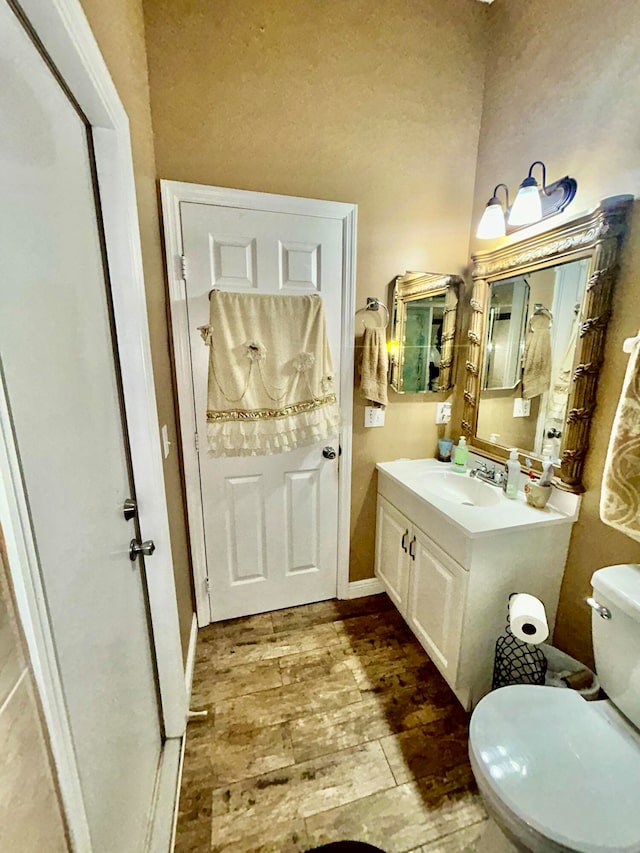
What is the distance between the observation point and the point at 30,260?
0.58 m

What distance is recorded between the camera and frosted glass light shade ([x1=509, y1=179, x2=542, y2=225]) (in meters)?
1.36

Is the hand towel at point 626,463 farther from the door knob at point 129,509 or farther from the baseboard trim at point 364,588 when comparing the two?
the door knob at point 129,509

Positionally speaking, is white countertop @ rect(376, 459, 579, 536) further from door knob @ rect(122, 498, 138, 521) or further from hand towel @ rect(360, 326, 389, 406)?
door knob @ rect(122, 498, 138, 521)

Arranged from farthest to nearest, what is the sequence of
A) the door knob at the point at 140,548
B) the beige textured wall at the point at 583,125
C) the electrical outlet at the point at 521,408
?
the electrical outlet at the point at 521,408
the beige textured wall at the point at 583,125
the door knob at the point at 140,548

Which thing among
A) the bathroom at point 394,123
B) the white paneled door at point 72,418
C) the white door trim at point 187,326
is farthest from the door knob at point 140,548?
the white door trim at point 187,326

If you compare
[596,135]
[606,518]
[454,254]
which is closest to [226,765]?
[606,518]

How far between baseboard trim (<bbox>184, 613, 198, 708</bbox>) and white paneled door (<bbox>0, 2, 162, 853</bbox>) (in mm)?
468

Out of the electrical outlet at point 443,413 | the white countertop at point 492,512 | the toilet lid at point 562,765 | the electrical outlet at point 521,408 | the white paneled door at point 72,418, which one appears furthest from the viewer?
the electrical outlet at point 443,413

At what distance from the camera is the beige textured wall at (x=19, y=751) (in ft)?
1.30

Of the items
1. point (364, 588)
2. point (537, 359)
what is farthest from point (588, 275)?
point (364, 588)

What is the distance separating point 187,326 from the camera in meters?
1.54

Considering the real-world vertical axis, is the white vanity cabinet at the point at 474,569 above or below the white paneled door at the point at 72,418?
below

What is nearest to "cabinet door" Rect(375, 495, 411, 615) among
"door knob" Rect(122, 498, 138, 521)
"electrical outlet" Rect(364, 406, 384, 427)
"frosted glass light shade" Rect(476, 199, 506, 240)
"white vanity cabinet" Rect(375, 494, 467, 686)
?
"white vanity cabinet" Rect(375, 494, 467, 686)

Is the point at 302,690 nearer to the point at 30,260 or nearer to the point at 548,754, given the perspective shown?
the point at 548,754
